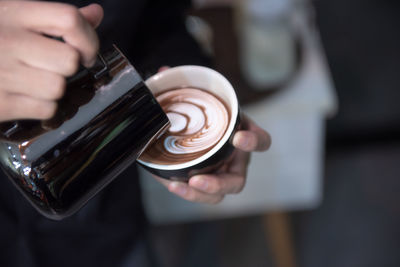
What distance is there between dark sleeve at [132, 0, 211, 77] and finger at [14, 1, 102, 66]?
1.12 feet

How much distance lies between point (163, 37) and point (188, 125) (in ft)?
0.92

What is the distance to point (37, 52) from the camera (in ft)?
1.16

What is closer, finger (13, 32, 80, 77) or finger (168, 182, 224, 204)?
finger (13, 32, 80, 77)

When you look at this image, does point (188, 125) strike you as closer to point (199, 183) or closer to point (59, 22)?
point (199, 183)

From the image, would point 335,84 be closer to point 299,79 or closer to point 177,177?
point 299,79

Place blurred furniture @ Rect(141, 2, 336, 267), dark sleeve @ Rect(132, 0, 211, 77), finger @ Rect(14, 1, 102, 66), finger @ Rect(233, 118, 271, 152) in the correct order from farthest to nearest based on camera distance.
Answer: blurred furniture @ Rect(141, 2, 336, 267) → dark sleeve @ Rect(132, 0, 211, 77) → finger @ Rect(233, 118, 271, 152) → finger @ Rect(14, 1, 102, 66)

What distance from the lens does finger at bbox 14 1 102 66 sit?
349 millimetres

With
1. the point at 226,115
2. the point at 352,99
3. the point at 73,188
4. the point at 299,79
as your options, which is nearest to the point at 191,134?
the point at 226,115

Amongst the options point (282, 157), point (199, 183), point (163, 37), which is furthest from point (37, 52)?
point (282, 157)

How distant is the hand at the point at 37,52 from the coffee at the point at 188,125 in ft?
0.54

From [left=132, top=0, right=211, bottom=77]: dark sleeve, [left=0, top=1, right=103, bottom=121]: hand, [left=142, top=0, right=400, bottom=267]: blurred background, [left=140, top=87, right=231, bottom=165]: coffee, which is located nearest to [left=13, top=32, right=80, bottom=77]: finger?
[left=0, top=1, right=103, bottom=121]: hand

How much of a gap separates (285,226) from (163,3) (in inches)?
38.9

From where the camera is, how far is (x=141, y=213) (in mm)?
793

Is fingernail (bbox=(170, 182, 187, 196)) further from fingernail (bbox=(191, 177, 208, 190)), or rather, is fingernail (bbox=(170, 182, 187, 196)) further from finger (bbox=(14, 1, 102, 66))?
finger (bbox=(14, 1, 102, 66))
